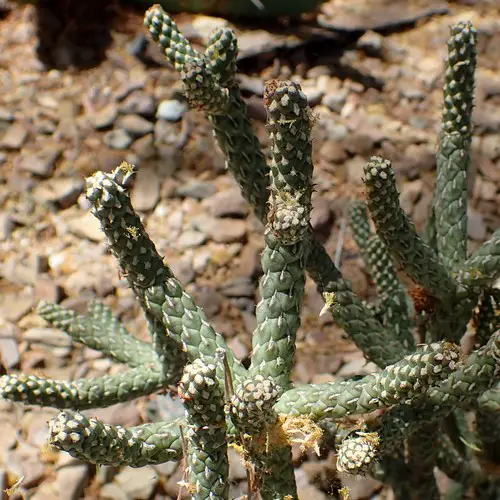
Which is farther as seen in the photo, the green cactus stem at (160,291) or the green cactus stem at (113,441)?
the green cactus stem at (160,291)

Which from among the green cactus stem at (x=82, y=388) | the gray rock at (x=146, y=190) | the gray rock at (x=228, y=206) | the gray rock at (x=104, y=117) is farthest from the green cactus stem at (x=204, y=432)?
the gray rock at (x=104, y=117)

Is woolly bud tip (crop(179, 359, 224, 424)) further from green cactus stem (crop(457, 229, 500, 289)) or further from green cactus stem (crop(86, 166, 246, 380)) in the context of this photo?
green cactus stem (crop(457, 229, 500, 289))

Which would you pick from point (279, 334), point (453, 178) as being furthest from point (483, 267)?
point (279, 334)

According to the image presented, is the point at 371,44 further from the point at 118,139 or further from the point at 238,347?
the point at 238,347

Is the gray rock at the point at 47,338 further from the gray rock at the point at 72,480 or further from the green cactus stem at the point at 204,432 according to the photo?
the green cactus stem at the point at 204,432

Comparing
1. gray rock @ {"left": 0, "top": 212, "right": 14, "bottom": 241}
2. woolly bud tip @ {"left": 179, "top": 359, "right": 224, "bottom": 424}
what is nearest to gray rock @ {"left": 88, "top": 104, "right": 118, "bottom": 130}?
gray rock @ {"left": 0, "top": 212, "right": 14, "bottom": 241}

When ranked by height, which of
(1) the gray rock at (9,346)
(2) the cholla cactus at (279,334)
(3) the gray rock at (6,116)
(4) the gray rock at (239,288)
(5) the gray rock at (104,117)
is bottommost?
(2) the cholla cactus at (279,334)
